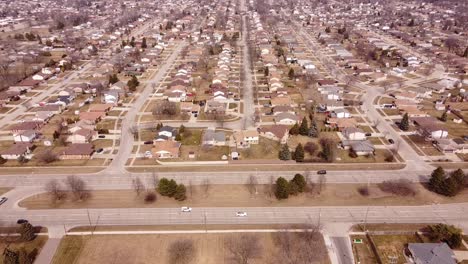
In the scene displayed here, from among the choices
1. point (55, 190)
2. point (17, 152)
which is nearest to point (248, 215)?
point (55, 190)

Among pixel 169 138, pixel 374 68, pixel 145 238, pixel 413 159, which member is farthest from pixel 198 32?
pixel 145 238

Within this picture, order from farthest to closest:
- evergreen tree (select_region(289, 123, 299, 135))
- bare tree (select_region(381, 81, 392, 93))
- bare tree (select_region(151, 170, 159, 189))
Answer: bare tree (select_region(381, 81, 392, 93)), evergreen tree (select_region(289, 123, 299, 135)), bare tree (select_region(151, 170, 159, 189))

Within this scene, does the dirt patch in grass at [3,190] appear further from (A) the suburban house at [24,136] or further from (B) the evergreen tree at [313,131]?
(B) the evergreen tree at [313,131]

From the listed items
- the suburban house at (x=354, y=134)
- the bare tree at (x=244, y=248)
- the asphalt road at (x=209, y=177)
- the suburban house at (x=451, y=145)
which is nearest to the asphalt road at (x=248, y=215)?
the bare tree at (x=244, y=248)

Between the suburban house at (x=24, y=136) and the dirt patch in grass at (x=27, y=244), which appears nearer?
the dirt patch in grass at (x=27, y=244)

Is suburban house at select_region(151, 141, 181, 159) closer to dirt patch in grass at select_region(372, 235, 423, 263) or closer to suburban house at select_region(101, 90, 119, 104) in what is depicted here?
suburban house at select_region(101, 90, 119, 104)

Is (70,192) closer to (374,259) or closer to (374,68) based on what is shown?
(374,259)

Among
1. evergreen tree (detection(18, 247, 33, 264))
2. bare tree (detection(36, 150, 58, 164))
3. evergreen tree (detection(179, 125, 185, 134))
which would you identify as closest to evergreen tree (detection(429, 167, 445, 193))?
evergreen tree (detection(179, 125, 185, 134))
